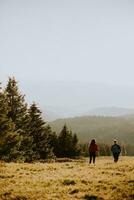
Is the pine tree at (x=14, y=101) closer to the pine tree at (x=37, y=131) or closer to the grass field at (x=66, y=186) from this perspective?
the pine tree at (x=37, y=131)

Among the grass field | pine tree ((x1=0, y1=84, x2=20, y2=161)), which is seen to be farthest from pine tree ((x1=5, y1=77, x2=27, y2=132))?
the grass field

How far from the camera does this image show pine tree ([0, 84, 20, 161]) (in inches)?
2133

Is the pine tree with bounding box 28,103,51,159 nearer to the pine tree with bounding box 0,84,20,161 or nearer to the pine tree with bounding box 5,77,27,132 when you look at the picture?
Answer: the pine tree with bounding box 5,77,27,132

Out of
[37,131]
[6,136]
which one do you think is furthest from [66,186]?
[37,131]

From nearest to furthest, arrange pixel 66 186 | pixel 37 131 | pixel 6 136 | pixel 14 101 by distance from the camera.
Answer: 1. pixel 66 186
2. pixel 6 136
3. pixel 14 101
4. pixel 37 131

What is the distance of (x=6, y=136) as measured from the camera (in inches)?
2136

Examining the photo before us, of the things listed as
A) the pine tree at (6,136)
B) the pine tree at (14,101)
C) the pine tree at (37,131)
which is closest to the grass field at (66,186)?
the pine tree at (6,136)

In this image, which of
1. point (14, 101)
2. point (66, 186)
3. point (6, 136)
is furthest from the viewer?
point (14, 101)

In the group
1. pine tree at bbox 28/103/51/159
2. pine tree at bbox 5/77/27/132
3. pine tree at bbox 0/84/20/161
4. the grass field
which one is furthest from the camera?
pine tree at bbox 28/103/51/159

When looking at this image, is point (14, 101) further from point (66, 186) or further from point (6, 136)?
point (66, 186)

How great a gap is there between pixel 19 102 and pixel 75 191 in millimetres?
39842

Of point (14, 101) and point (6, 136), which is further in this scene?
point (14, 101)

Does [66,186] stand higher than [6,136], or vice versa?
[6,136]

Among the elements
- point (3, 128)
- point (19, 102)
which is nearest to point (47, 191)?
point (3, 128)
